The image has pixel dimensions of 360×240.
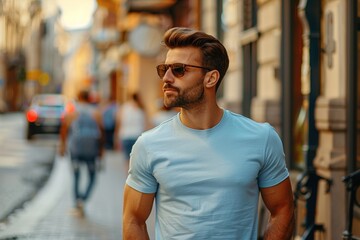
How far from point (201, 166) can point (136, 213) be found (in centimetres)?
32

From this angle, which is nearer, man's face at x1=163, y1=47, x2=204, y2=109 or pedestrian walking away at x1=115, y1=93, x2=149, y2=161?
man's face at x1=163, y1=47, x2=204, y2=109

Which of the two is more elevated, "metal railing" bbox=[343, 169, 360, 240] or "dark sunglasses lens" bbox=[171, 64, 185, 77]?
"dark sunglasses lens" bbox=[171, 64, 185, 77]

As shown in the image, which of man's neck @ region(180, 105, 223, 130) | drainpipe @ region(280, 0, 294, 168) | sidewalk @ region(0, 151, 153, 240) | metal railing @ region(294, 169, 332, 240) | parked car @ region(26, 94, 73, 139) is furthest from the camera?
parked car @ region(26, 94, 73, 139)

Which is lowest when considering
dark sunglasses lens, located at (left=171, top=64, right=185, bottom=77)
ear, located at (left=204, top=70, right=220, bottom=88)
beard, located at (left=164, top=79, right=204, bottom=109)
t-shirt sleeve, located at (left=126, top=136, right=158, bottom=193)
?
t-shirt sleeve, located at (left=126, top=136, right=158, bottom=193)

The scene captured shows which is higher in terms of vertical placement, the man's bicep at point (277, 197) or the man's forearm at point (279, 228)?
the man's bicep at point (277, 197)

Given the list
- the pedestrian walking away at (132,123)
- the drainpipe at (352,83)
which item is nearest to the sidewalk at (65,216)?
the pedestrian walking away at (132,123)

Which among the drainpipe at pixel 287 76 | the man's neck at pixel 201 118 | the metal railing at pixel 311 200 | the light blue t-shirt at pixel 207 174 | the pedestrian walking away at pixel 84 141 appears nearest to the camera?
the light blue t-shirt at pixel 207 174

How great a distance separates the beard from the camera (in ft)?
9.67

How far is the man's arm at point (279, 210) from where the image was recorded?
294 cm

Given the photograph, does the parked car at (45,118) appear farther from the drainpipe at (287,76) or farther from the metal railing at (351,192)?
the metal railing at (351,192)

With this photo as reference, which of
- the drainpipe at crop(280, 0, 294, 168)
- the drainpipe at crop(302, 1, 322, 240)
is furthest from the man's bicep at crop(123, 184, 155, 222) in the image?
the drainpipe at crop(280, 0, 294, 168)

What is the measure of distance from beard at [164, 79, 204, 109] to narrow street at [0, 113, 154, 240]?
224 inches

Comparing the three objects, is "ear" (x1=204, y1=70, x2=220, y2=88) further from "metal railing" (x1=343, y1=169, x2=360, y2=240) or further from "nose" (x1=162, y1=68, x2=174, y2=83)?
"metal railing" (x1=343, y1=169, x2=360, y2=240)

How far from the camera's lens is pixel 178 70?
295cm
